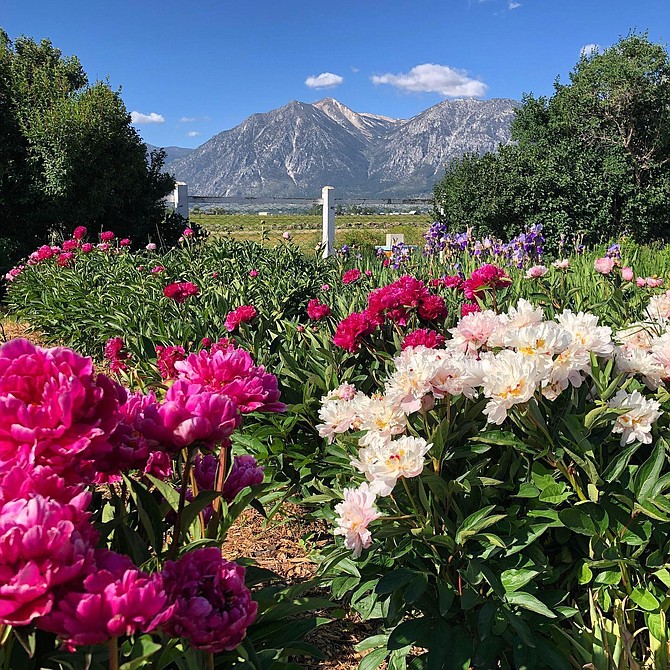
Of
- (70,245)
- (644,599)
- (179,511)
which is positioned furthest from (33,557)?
(70,245)

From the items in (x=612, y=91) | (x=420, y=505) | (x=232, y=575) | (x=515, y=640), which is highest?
(x=612, y=91)

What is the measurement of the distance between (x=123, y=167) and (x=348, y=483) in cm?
1154

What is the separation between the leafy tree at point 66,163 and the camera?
37.1 feet

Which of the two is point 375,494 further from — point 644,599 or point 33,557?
point 33,557

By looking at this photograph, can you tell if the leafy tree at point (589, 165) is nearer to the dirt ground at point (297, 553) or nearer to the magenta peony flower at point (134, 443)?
the dirt ground at point (297, 553)

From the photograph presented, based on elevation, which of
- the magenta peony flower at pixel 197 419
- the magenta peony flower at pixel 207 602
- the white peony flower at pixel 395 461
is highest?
the magenta peony flower at pixel 197 419

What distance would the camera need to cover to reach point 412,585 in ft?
5.00

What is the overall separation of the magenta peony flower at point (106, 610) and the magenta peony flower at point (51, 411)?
0.52ft

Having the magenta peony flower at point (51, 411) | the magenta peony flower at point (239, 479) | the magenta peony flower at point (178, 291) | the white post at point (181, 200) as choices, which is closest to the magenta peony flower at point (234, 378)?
the magenta peony flower at point (239, 479)

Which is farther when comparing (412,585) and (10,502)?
(412,585)

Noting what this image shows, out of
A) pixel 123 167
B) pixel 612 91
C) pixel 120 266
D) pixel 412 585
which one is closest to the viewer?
pixel 412 585

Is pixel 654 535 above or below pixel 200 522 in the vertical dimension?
below

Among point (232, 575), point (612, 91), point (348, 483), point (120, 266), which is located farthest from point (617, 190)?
point (232, 575)

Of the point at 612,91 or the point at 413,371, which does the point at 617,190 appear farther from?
the point at 413,371
